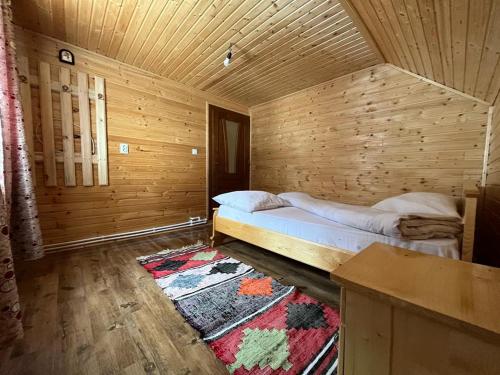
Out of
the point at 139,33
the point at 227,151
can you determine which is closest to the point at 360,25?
the point at 139,33

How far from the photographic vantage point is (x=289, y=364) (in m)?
1.00

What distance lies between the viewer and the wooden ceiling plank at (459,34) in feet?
4.03

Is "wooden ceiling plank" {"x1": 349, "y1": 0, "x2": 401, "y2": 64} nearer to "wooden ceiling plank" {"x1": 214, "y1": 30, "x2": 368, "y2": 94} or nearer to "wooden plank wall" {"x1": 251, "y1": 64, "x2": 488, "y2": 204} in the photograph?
"wooden ceiling plank" {"x1": 214, "y1": 30, "x2": 368, "y2": 94}

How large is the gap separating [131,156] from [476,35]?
3477 millimetres

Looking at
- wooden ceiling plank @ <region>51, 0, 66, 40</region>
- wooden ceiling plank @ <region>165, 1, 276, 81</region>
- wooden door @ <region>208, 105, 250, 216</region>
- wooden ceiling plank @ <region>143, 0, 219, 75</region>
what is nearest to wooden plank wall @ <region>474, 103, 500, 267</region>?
wooden ceiling plank @ <region>165, 1, 276, 81</region>

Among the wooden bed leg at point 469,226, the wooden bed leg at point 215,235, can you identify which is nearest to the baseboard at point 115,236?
the wooden bed leg at point 215,235

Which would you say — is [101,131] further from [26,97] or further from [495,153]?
[495,153]

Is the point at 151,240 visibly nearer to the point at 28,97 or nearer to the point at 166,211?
the point at 166,211

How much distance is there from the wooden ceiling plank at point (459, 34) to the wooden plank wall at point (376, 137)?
0.48 meters

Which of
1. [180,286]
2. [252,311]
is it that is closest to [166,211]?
[180,286]

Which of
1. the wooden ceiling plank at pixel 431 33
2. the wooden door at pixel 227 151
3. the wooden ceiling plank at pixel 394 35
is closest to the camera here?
the wooden ceiling plank at pixel 431 33

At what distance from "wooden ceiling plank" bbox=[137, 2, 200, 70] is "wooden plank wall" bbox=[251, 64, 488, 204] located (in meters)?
2.13

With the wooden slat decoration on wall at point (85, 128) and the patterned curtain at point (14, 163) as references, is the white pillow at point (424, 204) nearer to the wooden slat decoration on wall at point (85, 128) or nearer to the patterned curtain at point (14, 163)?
the patterned curtain at point (14, 163)

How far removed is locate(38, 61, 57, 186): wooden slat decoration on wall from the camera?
2.27 m
